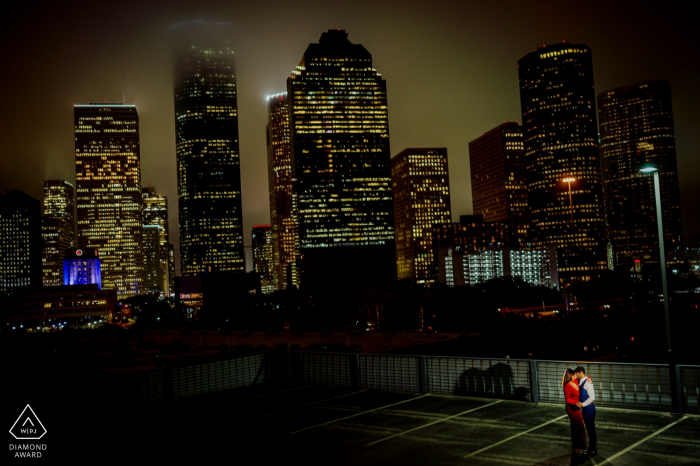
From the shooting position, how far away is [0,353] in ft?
165

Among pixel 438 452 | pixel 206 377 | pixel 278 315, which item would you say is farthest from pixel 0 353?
pixel 278 315

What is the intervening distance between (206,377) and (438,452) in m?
11.4

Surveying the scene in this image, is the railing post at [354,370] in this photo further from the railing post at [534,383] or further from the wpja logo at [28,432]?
the wpja logo at [28,432]

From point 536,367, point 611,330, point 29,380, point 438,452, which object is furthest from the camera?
point 611,330

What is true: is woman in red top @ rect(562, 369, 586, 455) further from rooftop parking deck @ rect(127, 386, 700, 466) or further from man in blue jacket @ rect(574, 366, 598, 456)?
rooftop parking deck @ rect(127, 386, 700, 466)

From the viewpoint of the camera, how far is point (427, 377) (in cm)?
2019

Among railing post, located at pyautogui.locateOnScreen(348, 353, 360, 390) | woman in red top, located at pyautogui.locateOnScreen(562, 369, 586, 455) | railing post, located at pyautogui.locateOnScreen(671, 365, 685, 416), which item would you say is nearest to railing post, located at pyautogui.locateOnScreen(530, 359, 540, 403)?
railing post, located at pyautogui.locateOnScreen(671, 365, 685, 416)

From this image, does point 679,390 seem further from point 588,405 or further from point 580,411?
point 580,411

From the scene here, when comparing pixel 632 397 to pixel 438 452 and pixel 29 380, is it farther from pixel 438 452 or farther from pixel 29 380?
pixel 29 380

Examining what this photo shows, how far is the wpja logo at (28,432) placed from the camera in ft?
49.6

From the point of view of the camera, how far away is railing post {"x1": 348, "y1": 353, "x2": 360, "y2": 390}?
21.8 meters

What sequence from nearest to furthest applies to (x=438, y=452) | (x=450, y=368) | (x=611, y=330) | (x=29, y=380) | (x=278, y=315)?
(x=438, y=452)
(x=450, y=368)
(x=29, y=380)
(x=611, y=330)
(x=278, y=315)

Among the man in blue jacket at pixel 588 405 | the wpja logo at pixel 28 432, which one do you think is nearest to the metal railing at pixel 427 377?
the man in blue jacket at pixel 588 405

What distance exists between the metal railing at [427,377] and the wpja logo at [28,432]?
12.3 feet
